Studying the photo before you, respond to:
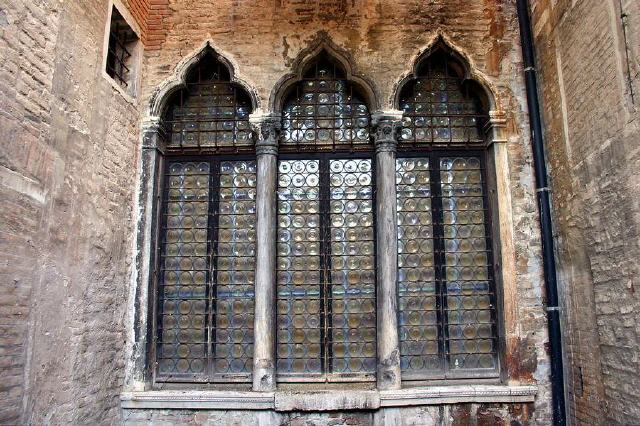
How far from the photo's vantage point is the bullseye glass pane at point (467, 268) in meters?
5.34

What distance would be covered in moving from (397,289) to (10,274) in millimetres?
3345

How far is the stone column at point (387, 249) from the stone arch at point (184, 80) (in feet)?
4.50

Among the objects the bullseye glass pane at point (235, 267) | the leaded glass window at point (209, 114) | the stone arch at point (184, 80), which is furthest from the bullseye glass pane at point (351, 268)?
the stone arch at point (184, 80)

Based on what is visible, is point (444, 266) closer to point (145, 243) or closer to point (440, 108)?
point (440, 108)

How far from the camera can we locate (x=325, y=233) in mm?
5562

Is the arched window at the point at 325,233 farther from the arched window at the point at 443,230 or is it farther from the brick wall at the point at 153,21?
the brick wall at the point at 153,21

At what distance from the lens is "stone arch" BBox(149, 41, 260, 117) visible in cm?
559

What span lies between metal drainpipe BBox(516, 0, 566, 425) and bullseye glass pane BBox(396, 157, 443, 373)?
3.41 feet

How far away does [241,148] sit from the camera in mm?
5727

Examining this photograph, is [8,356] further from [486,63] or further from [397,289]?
[486,63]

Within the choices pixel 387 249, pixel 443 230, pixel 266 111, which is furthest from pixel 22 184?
pixel 443 230

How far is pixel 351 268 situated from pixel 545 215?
77.3 inches

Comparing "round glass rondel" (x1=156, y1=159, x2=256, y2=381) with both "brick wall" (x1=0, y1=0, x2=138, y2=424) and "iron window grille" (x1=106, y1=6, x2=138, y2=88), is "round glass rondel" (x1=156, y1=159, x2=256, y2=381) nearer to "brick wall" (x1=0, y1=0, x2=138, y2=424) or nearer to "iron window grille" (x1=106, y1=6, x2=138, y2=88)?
"brick wall" (x1=0, y1=0, x2=138, y2=424)

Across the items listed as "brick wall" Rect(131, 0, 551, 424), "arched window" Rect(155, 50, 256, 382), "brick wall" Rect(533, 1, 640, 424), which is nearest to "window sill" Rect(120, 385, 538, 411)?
"arched window" Rect(155, 50, 256, 382)
